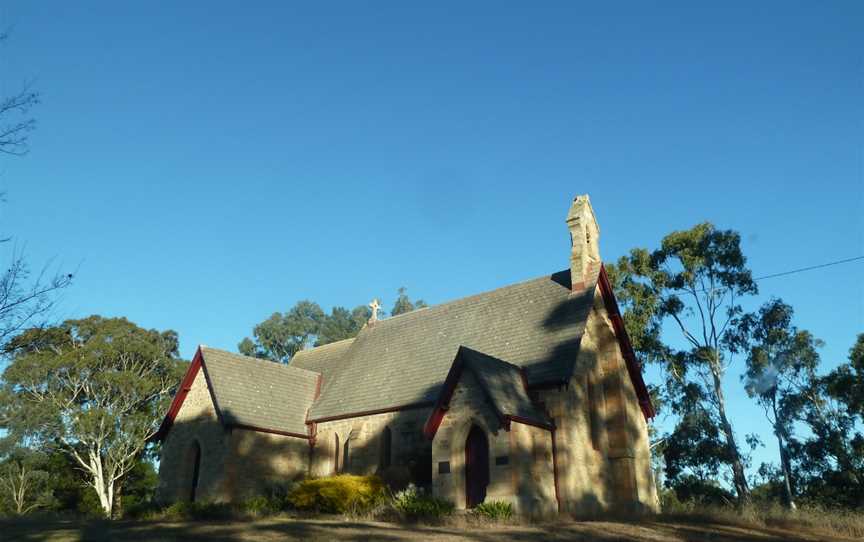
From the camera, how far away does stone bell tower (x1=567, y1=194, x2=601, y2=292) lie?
82.3 feet

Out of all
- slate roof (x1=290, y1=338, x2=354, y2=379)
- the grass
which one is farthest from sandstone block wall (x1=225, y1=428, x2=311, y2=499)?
the grass

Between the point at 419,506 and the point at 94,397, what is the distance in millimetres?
34090

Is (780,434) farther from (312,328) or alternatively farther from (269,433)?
(312,328)

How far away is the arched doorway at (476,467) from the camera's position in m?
20.0

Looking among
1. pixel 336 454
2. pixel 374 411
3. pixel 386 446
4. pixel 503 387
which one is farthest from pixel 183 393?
pixel 503 387

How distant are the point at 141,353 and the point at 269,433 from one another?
23.5m

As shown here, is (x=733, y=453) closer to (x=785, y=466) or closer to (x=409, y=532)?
(x=785, y=466)

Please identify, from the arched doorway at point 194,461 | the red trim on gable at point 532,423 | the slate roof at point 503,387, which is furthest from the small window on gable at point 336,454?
the red trim on gable at point 532,423

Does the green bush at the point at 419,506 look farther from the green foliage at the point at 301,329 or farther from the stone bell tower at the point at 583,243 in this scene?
the green foliage at the point at 301,329

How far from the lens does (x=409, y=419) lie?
79.5 feet

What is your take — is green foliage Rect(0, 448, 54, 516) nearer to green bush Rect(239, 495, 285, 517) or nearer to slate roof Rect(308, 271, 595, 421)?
slate roof Rect(308, 271, 595, 421)

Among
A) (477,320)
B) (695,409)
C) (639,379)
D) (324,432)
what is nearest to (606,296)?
(639,379)

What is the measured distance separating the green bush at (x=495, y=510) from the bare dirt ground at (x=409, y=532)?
1173mm

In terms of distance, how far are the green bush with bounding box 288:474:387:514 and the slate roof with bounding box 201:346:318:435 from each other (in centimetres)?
469
